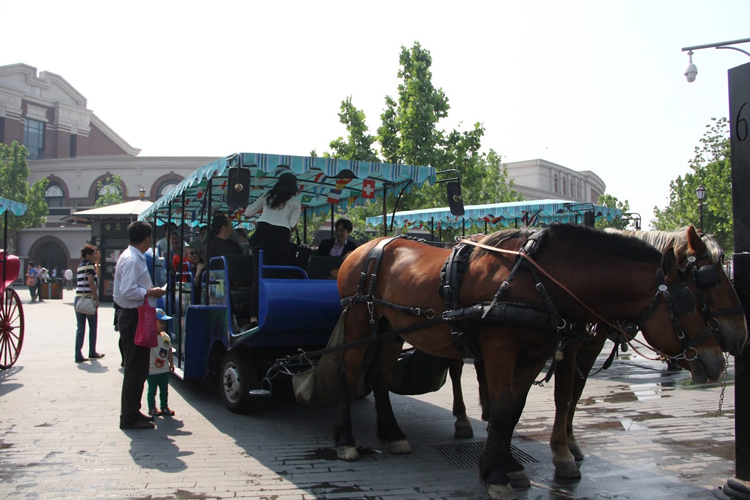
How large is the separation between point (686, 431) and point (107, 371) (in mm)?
7881

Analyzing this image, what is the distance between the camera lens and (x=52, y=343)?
1203 centimetres

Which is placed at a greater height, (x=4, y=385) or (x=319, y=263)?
(x=319, y=263)

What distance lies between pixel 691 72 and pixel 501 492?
44.9ft

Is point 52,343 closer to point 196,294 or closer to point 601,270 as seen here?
point 196,294

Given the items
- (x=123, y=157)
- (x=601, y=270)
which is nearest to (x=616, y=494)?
(x=601, y=270)

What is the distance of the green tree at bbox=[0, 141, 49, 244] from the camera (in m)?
36.1

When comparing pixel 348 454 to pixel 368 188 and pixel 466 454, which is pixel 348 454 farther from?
pixel 368 188

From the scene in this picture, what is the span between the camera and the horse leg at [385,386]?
16.9 feet

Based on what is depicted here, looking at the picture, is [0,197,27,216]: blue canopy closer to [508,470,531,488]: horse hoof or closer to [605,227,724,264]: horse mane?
[508,470,531,488]: horse hoof

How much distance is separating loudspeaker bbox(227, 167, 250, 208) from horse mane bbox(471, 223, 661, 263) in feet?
7.09

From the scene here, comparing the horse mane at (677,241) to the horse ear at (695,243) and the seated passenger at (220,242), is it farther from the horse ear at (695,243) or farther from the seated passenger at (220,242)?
the seated passenger at (220,242)

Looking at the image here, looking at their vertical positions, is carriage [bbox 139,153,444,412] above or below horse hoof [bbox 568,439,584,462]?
above

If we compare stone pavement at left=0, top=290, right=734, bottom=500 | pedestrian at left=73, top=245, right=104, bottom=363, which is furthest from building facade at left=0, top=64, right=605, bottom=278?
stone pavement at left=0, top=290, right=734, bottom=500

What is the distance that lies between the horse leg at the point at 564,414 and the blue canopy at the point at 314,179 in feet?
8.33
